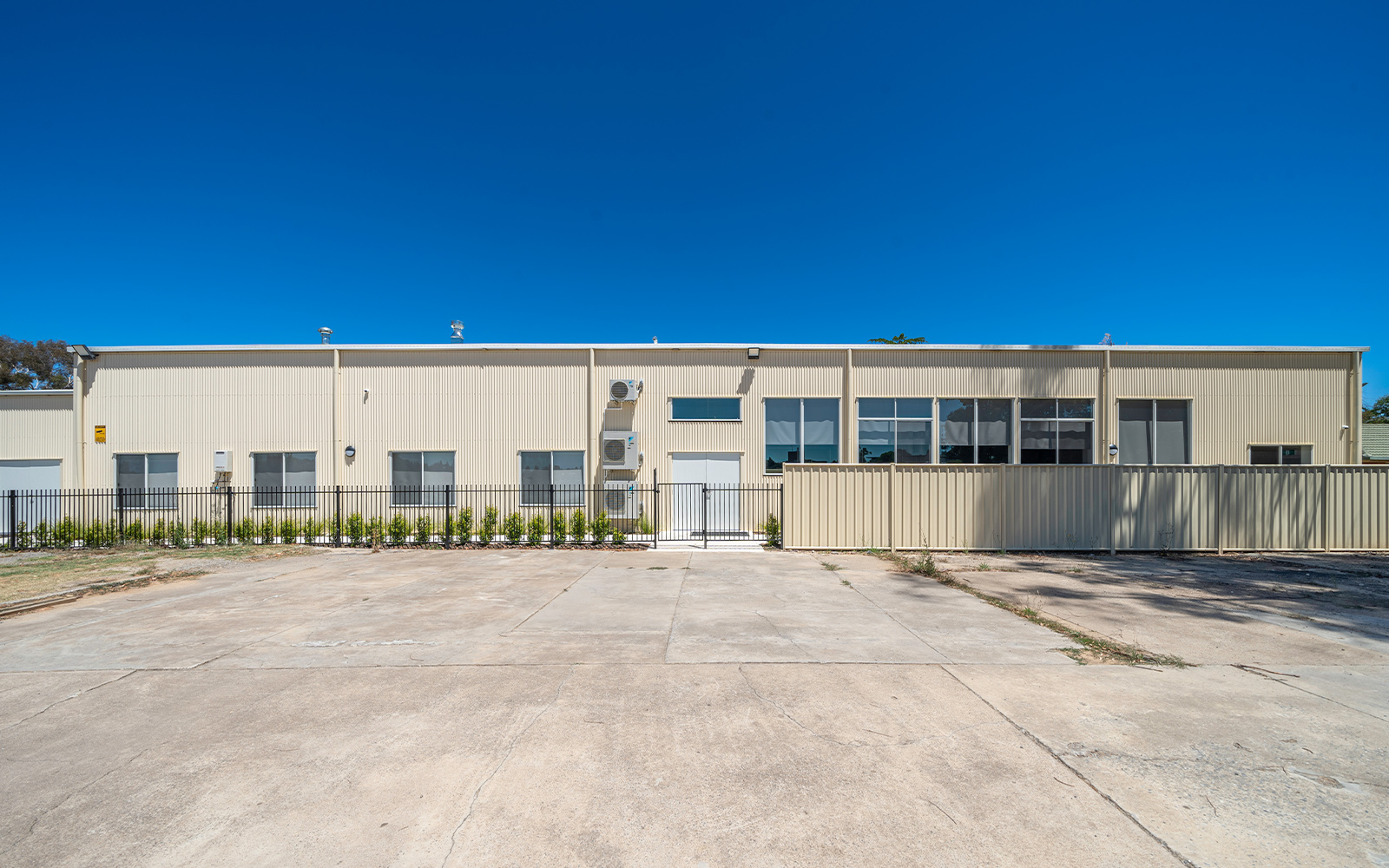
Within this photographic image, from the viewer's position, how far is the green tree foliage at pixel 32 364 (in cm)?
3922

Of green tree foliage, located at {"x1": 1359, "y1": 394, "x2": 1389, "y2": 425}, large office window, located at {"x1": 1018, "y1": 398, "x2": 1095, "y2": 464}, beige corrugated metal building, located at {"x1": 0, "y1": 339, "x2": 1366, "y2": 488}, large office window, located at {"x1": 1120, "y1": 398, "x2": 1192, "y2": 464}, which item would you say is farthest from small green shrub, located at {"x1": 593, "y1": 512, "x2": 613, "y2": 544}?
green tree foliage, located at {"x1": 1359, "y1": 394, "x2": 1389, "y2": 425}

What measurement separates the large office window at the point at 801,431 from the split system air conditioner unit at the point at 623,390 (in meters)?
3.46

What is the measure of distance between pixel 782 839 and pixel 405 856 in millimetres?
1666

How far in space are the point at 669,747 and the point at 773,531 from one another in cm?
1024

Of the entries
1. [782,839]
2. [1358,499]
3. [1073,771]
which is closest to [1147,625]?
[1073,771]

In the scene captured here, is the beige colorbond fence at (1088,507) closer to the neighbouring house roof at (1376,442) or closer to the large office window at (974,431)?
the large office window at (974,431)

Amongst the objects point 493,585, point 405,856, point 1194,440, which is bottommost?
point 493,585

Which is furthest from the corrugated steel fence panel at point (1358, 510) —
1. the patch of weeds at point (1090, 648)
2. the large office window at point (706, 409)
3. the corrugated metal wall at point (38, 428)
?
the corrugated metal wall at point (38, 428)

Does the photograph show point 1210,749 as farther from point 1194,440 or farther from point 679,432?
point 1194,440

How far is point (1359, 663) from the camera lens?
5.17m

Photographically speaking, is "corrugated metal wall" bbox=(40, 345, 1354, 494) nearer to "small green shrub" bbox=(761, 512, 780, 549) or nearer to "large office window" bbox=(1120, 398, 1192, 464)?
"large office window" bbox=(1120, 398, 1192, 464)

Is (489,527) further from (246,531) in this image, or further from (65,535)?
(65,535)

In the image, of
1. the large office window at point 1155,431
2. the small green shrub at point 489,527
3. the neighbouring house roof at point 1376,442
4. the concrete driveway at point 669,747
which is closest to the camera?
the concrete driveway at point 669,747

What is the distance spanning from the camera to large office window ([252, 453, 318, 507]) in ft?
50.8
